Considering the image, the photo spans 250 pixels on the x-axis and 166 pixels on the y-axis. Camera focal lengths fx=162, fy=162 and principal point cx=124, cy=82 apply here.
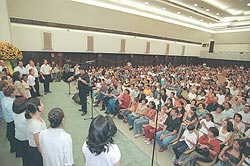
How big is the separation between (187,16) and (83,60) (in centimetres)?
1284

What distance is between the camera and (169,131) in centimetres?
405

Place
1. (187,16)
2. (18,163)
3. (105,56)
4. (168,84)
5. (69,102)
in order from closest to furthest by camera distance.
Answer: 1. (18,163)
2. (69,102)
3. (168,84)
4. (105,56)
5. (187,16)

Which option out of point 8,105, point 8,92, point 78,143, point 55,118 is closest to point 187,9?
point 78,143

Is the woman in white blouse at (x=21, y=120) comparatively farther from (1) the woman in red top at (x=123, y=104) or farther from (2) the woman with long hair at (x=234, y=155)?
(2) the woman with long hair at (x=234, y=155)

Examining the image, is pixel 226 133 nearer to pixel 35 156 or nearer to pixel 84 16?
pixel 35 156

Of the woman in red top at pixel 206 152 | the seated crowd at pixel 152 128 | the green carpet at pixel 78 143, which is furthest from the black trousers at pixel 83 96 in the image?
the woman in red top at pixel 206 152

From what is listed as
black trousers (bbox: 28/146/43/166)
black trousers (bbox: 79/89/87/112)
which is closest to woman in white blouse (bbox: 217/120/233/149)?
black trousers (bbox: 28/146/43/166)

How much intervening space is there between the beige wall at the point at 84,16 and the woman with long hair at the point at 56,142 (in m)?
11.7

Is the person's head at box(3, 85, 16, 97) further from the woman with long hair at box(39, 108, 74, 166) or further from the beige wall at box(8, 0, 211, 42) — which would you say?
the beige wall at box(8, 0, 211, 42)

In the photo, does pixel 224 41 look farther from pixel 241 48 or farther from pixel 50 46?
pixel 50 46

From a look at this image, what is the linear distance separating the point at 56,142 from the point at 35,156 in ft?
3.00

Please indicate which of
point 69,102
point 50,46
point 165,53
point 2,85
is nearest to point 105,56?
point 50,46

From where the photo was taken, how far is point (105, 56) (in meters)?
16.2

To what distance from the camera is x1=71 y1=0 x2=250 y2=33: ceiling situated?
13.9 m
